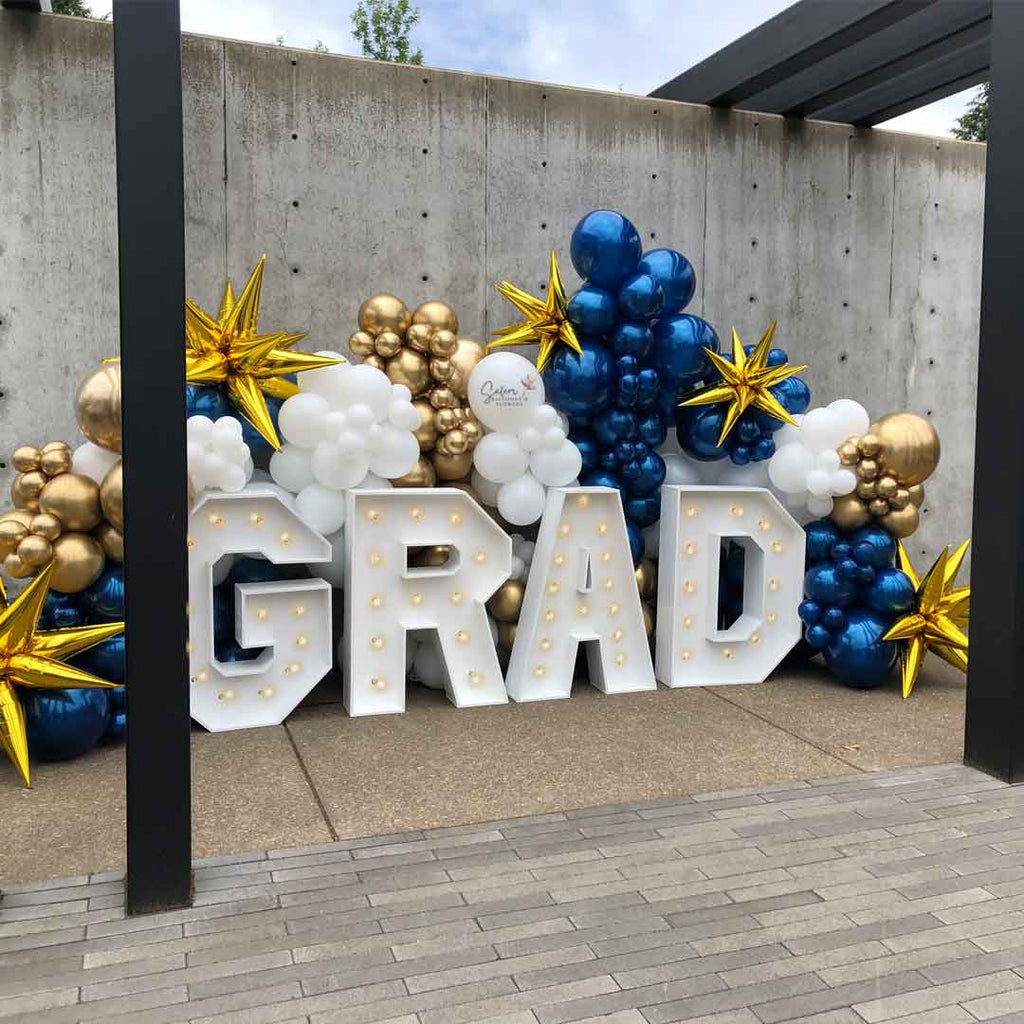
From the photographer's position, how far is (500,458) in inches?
192

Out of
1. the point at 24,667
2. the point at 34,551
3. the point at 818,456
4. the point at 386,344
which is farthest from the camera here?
the point at 818,456

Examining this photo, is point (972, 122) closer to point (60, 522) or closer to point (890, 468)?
point (890, 468)

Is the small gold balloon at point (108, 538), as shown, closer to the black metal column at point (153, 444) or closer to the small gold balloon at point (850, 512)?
the black metal column at point (153, 444)

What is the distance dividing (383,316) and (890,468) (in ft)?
8.77

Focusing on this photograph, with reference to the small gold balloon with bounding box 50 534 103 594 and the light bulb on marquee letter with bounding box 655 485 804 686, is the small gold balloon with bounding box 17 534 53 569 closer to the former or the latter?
the small gold balloon with bounding box 50 534 103 594

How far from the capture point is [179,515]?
2678 mm

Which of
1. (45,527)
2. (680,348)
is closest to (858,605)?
(680,348)

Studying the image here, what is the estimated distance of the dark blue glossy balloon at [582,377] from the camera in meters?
4.92

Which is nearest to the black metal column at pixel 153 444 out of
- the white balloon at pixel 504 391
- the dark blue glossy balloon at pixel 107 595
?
the dark blue glossy balloon at pixel 107 595

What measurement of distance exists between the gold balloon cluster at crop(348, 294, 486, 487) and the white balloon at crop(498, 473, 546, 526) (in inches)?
11.3

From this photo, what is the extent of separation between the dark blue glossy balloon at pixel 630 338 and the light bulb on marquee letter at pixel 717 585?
2.41 ft

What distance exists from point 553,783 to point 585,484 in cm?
193

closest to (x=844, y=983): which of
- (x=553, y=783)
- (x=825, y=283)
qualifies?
(x=553, y=783)

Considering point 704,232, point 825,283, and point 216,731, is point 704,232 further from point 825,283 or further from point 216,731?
point 216,731
